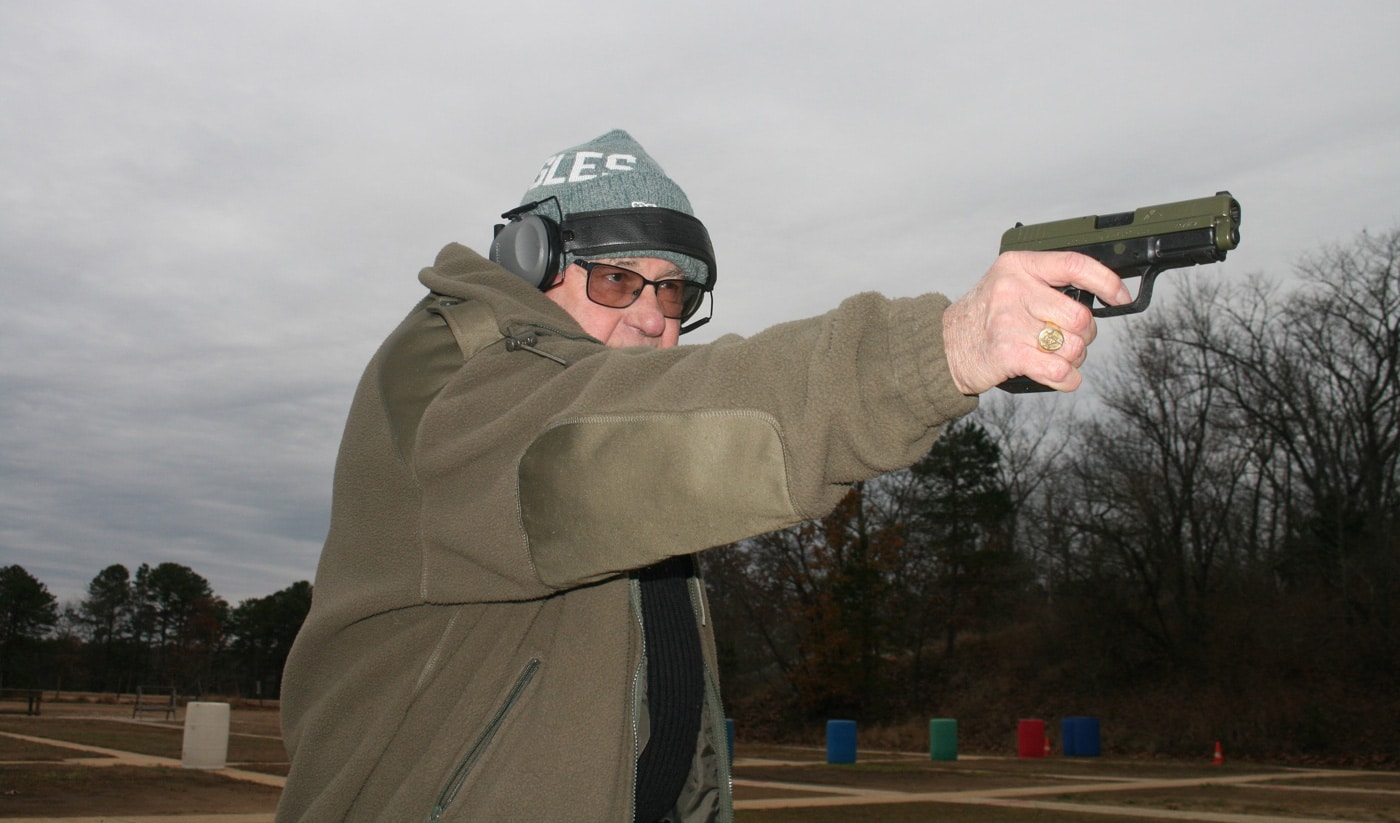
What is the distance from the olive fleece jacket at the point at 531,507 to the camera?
1384mm

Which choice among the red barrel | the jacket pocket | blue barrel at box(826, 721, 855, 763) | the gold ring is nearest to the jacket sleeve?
the gold ring

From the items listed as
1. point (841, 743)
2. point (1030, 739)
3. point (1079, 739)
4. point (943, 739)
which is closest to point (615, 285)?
point (841, 743)

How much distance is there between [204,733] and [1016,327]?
1606 cm

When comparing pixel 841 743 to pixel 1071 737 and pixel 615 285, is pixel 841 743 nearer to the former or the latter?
pixel 1071 737

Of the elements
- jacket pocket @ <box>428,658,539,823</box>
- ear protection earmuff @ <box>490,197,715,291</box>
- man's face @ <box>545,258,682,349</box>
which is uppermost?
ear protection earmuff @ <box>490,197,715,291</box>

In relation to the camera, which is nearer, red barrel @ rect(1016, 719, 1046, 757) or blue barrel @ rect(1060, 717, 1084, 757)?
red barrel @ rect(1016, 719, 1046, 757)

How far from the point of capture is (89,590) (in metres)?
77.7

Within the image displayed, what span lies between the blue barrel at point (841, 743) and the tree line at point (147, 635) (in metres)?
48.3

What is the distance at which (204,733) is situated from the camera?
14.8 metres

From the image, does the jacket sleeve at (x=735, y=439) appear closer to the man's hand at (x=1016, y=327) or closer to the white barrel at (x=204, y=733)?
the man's hand at (x=1016, y=327)

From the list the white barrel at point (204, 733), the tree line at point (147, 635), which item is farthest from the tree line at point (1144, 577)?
the tree line at point (147, 635)

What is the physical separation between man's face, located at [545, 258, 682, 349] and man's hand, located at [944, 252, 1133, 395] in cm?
123

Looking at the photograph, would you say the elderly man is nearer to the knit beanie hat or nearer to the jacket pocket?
the jacket pocket

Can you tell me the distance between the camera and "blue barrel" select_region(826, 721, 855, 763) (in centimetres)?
2150
